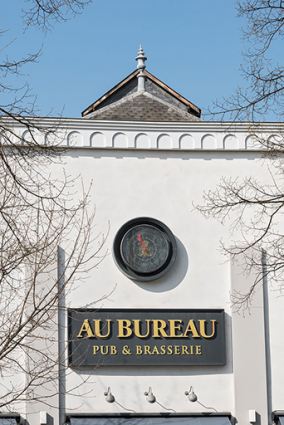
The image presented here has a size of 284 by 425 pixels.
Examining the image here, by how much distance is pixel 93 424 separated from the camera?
16391 mm

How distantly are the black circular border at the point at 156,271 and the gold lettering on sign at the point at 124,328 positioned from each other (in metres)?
0.83

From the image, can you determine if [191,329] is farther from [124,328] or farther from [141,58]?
[141,58]

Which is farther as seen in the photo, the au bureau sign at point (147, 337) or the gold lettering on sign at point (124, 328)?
the gold lettering on sign at point (124, 328)

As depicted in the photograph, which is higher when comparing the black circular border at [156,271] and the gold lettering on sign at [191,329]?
the black circular border at [156,271]

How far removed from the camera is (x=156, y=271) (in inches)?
679

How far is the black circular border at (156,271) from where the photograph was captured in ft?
56.2

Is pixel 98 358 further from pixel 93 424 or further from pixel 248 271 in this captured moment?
pixel 248 271

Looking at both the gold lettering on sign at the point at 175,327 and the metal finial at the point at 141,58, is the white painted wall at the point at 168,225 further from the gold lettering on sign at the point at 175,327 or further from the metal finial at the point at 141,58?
the metal finial at the point at 141,58

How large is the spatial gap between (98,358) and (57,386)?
0.91 m

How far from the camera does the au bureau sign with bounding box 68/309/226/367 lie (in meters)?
16.8

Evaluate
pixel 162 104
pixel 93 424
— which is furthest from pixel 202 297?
pixel 162 104

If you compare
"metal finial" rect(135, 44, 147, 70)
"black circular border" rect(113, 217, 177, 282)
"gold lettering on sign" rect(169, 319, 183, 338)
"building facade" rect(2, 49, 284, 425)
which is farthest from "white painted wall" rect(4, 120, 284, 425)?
"metal finial" rect(135, 44, 147, 70)

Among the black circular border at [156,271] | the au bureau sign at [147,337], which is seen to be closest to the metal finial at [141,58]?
the black circular border at [156,271]

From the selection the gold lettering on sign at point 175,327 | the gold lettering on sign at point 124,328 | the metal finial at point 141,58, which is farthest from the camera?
the metal finial at point 141,58
